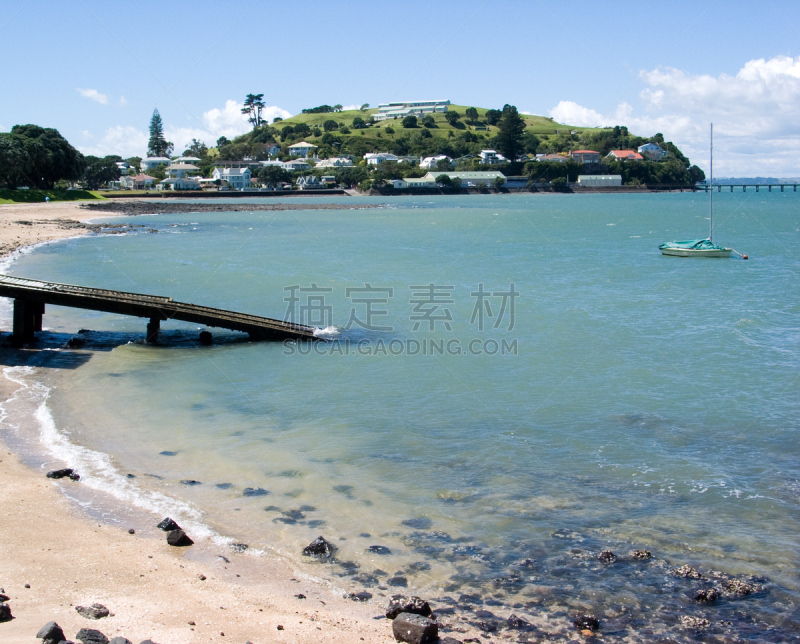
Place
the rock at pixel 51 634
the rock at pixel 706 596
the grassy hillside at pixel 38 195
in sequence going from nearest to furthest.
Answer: the rock at pixel 51 634, the rock at pixel 706 596, the grassy hillside at pixel 38 195

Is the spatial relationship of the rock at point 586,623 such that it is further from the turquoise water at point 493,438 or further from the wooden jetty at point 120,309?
the wooden jetty at point 120,309

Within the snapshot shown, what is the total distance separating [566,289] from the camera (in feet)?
134

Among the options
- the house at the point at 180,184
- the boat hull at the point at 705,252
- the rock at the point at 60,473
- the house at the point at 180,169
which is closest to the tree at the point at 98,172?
the house at the point at 180,184

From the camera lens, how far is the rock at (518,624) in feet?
29.0

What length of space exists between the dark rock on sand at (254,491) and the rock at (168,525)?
1819 millimetres

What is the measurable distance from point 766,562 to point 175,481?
32.6ft

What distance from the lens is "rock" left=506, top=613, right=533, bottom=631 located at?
8828mm

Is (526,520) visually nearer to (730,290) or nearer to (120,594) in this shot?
(120,594)

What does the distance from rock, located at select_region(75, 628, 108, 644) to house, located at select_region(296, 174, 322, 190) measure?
18359 centimetres

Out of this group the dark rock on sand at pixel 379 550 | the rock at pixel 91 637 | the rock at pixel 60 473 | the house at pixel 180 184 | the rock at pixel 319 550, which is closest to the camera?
the rock at pixel 91 637

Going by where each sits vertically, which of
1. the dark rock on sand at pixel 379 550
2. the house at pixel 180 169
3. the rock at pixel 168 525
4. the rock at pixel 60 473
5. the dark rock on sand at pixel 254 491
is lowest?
the dark rock on sand at pixel 379 550

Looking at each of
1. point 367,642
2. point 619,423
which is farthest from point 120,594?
point 619,423

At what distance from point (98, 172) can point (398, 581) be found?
15722 cm

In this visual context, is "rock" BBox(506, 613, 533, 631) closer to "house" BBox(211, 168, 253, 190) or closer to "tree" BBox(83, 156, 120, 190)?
"tree" BBox(83, 156, 120, 190)
